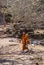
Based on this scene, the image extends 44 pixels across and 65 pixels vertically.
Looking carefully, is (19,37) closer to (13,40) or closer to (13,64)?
(13,40)

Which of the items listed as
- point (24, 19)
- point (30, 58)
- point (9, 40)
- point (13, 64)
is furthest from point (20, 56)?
point (24, 19)

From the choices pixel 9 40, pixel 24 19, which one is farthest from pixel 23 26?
pixel 9 40

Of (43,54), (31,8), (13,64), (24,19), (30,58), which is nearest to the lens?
(13,64)

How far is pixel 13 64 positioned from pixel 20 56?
1838 mm

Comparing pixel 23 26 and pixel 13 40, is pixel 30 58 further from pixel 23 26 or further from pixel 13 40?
pixel 23 26

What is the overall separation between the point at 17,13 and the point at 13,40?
2.42 meters

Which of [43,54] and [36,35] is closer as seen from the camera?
[43,54]

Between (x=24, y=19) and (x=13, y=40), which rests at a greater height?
(x=24, y=19)

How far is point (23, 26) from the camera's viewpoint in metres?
21.0

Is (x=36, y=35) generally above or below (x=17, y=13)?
below

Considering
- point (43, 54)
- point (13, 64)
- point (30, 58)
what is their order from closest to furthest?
1. point (13, 64)
2. point (30, 58)
3. point (43, 54)

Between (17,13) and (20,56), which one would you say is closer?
(20,56)

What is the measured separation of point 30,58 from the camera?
A: 13.5m

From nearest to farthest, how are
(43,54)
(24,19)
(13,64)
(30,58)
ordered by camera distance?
(13,64)
(30,58)
(43,54)
(24,19)
